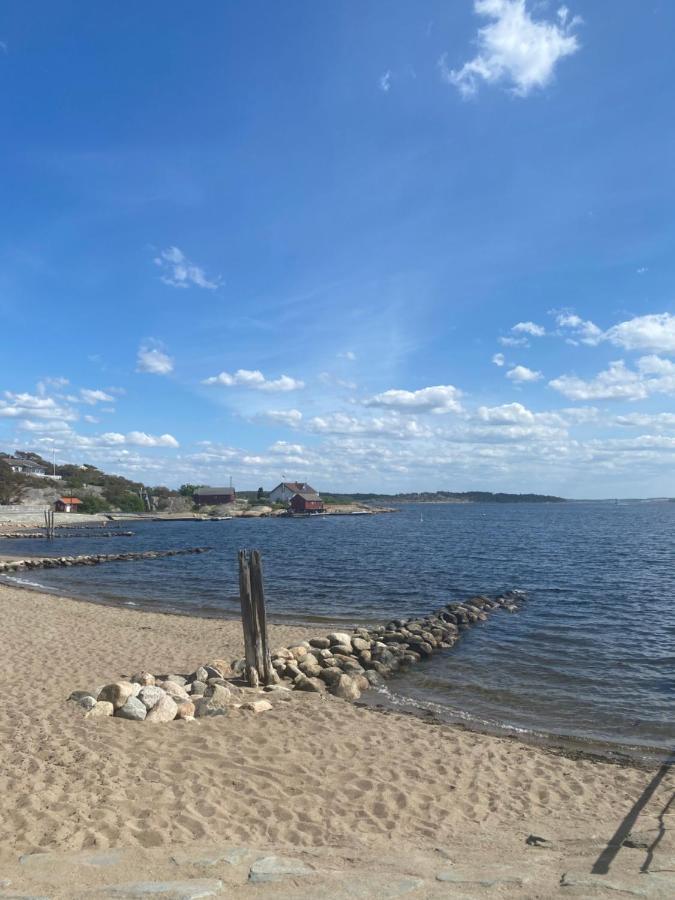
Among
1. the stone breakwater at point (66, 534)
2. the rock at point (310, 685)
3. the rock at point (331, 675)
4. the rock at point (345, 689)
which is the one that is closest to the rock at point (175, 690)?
the rock at point (310, 685)

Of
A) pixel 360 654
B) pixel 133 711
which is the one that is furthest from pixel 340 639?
pixel 133 711

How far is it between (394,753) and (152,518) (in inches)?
4407

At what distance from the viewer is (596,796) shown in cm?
789

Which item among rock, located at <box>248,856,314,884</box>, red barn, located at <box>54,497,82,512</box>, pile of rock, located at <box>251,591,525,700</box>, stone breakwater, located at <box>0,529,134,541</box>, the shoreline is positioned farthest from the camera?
red barn, located at <box>54,497,82,512</box>

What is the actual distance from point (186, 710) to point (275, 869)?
196 inches

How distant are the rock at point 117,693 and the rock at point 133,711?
23 cm

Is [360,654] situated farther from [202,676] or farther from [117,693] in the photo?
A: [117,693]

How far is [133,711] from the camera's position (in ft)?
31.1

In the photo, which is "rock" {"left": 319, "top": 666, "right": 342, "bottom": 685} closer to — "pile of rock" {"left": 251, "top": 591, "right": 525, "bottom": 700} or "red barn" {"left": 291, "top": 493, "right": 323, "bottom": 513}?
"pile of rock" {"left": 251, "top": 591, "right": 525, "bottom": 700}

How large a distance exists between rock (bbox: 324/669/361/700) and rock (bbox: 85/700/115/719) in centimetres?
452

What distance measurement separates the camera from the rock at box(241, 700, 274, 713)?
34.2 feet

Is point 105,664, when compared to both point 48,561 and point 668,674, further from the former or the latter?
point 48,561

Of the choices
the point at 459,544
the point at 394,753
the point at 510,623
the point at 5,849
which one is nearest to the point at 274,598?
the point at 510,623

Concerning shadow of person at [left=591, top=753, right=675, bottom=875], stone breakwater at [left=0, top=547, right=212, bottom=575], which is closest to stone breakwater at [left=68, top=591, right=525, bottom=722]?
shadow of person at [left=591, top=753, right=675, bottom=875]
